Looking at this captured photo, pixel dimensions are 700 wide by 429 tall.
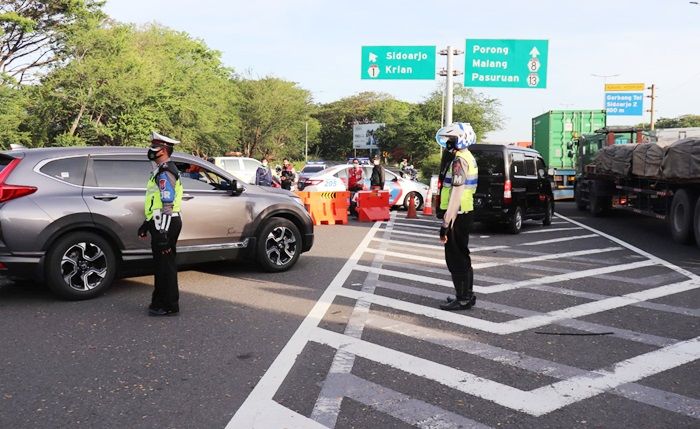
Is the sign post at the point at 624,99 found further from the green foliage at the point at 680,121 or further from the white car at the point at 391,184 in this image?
the green foliage at the point at 680,121

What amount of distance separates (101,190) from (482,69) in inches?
733

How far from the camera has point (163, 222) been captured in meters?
6.00

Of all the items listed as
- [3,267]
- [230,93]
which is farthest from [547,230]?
[230,93]

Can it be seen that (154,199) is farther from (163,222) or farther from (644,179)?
(644,179)

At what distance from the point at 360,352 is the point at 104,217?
139 inches

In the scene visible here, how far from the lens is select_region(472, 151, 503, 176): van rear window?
42.1 feet

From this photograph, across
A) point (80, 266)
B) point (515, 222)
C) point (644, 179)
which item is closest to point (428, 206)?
point (515, 222)

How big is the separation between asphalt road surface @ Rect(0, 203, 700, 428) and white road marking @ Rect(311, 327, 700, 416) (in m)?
0.02

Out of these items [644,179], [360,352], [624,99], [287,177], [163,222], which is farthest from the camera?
[624,99]

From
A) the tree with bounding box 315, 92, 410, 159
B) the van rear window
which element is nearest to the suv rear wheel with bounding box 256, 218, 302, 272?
the van rear window

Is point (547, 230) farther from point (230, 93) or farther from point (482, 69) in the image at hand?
point (230, 93)

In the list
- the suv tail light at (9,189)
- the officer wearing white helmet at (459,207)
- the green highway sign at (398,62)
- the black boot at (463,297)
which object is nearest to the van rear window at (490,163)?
the officer wearing white helmet at (459,207)

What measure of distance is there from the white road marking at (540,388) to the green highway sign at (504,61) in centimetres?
1885

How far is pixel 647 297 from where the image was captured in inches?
277
